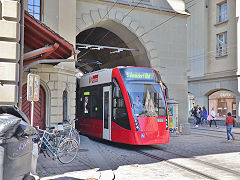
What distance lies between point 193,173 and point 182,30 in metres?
13.7

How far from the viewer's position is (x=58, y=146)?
339 inches

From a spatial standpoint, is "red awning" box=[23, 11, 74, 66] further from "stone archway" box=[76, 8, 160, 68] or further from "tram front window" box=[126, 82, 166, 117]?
"stone archway" box=[76, 8, 160, 68]

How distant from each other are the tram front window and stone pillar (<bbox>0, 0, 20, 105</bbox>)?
4.81m

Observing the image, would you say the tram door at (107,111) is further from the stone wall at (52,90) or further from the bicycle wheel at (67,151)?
the bicycle wheel at (67,151)

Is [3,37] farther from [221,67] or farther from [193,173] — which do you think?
[221,67]

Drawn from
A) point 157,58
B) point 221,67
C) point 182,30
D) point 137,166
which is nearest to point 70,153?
point 137,166

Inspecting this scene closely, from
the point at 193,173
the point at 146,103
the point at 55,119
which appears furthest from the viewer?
the point at 55,119

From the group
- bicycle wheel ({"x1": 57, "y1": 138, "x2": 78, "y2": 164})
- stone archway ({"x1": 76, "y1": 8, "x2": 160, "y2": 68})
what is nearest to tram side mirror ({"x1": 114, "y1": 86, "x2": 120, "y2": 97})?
bicycle wheel ({"x1": 57, "y1": 138, "x2": 78, "y2": 164})

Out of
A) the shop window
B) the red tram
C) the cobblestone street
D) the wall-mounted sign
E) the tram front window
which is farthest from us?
the shop window

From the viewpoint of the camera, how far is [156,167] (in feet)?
28.0

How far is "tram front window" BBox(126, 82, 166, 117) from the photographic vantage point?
11.5 m

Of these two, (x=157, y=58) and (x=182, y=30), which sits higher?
(x=182, y=30)

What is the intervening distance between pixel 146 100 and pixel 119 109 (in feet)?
3.62

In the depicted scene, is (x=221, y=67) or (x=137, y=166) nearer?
(x=137, y=166)
